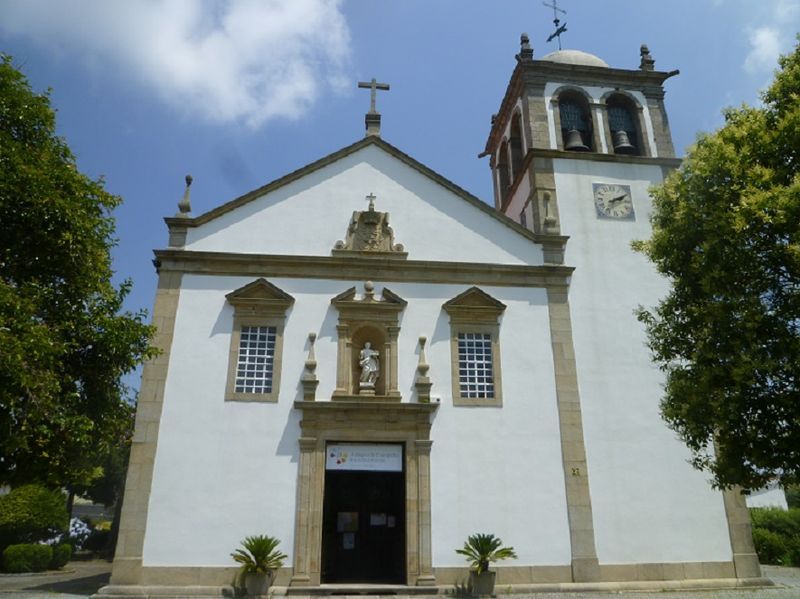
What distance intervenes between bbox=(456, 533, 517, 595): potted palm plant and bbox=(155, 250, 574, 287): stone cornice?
20.0 ft

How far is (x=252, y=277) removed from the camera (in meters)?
15.4

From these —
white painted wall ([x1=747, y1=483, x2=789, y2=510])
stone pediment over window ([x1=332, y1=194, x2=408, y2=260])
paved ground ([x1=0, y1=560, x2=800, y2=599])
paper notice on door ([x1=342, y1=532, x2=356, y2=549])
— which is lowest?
paved ground ([x1=0, y1=560, x2=800, y2=599])

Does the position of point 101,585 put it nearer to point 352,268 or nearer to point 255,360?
point 255,360

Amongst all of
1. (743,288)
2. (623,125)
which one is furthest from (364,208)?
(743,288)

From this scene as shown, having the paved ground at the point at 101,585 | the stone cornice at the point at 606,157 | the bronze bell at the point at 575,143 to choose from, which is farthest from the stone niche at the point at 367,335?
the bronze bell at the point at 575,143

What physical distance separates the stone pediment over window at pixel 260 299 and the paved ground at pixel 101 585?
22.4ft

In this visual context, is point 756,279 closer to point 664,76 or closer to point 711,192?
point 711,192

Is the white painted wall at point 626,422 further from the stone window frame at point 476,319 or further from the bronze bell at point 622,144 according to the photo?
the bronze bell at point 622,144

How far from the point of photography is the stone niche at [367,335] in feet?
48.0

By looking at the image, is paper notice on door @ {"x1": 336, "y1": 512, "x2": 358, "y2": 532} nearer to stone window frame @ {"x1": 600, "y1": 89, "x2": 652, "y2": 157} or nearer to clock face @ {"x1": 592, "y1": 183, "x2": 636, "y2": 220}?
clock face @ {"x1": 592, "y1": 183, "x2": 636, "y2": 220}

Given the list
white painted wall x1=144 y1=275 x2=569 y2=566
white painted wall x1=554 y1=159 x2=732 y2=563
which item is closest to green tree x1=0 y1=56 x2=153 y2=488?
white painted wall x1=144 y1=275 x2=569 y2=566

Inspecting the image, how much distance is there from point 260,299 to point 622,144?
11.7m

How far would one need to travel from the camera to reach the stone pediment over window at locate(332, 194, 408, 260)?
15.9m

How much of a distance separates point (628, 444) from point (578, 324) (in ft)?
10.2
